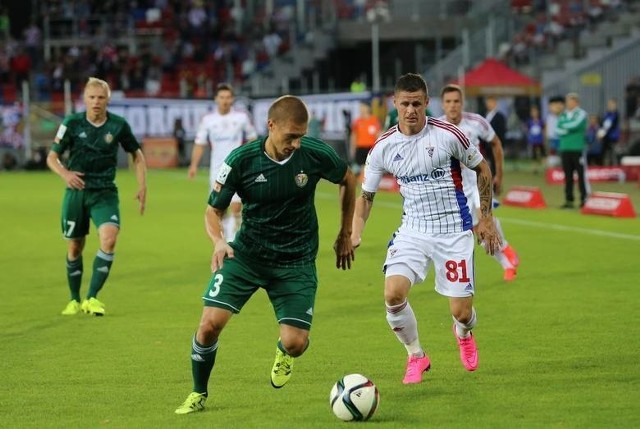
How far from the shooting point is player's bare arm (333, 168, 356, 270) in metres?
8.64

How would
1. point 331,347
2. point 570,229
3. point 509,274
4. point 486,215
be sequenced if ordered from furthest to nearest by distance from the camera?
point 570,229
point 509,274
point 331,347
point 486,215

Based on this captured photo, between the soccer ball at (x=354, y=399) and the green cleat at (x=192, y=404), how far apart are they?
2.85 feet

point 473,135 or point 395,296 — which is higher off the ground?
point 473,135

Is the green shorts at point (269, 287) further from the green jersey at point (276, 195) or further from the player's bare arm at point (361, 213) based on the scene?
the player's bare arm at point (361, 213)

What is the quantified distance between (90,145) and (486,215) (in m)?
5.12

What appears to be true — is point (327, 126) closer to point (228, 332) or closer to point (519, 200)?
point (519, 200)

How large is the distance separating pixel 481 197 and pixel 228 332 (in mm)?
3262

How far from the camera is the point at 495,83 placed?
3922 centimetres

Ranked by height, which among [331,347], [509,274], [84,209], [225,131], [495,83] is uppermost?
[225,131]

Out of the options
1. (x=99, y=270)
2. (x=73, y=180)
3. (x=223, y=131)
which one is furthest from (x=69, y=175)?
(x=223, y=131)

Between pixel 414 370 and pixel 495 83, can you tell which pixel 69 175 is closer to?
pixel 414 370

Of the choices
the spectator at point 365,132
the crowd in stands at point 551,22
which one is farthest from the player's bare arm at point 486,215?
the crowd in stands at point 551,22

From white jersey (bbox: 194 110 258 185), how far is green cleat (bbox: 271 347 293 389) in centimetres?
1050

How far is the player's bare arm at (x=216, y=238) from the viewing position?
318 inches
